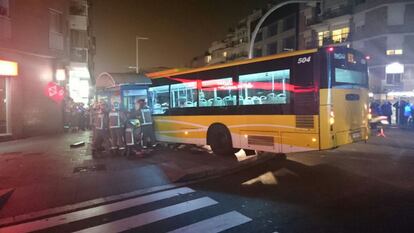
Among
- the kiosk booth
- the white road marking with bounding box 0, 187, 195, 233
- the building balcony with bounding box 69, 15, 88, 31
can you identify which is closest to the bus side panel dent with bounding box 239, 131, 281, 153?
the white road marking with bounding box 0, 187, 195, 233

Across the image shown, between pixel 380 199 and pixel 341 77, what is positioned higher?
pixel 341 77

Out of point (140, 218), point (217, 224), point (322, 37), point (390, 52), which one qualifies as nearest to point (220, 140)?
point (140, 218)

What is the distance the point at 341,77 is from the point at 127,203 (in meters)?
6.46

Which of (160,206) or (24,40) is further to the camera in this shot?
(24,40)

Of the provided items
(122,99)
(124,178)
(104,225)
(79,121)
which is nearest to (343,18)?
(79,121)

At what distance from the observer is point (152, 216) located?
6.51 m

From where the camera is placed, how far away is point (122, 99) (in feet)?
52.0

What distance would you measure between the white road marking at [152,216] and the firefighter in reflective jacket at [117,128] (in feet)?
20.0

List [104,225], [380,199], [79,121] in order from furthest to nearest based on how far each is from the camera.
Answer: [79,121], [380,199], [104,225]

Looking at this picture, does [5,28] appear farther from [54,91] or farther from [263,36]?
[263,36]

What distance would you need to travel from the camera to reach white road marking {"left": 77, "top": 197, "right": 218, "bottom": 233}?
5934 mm

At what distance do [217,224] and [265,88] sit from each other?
5.82 meters

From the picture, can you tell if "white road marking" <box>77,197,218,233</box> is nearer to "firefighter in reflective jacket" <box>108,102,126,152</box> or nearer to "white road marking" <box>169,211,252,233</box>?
"white road marking" <box>169,211,252,233</box>

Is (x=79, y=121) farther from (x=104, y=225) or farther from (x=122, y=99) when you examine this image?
(x=104, y=225)
